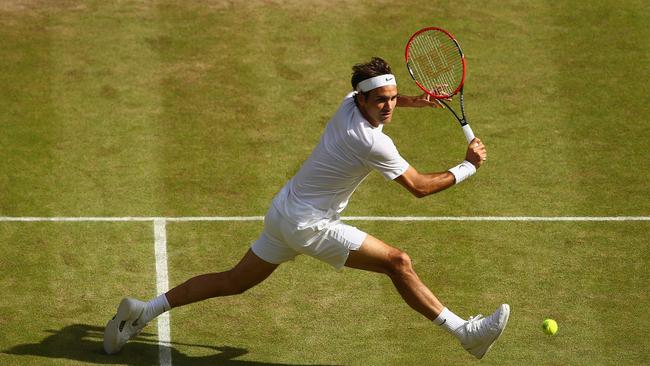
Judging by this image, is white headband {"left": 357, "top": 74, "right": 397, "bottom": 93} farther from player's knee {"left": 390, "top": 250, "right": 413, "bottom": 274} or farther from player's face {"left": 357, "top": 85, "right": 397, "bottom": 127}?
player's knee {"left": 390, "top": 250, "right": 413, "bottom": 274}

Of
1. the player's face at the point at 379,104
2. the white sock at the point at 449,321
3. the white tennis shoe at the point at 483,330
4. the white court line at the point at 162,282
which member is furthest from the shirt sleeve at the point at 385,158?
the white court line at the point at 162,282

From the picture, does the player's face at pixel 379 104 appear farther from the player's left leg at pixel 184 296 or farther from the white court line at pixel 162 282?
the white court line at pixel 162 282

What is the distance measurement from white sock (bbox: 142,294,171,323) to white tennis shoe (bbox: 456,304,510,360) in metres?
2.25

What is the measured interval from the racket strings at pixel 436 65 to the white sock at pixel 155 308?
9.16 ft

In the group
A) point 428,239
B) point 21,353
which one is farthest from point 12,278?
point 428,239

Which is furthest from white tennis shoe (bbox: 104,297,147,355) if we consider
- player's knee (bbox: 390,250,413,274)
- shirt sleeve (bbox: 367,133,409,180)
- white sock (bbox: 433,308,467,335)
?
white sock (bbox: 433,308,467,335)

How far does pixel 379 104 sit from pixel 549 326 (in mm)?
2328

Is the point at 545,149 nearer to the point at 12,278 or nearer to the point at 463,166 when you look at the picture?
the point at 463,166

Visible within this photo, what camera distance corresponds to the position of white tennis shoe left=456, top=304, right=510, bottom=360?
30.8 ft

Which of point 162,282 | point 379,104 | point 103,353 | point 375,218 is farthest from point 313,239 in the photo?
point 375,218

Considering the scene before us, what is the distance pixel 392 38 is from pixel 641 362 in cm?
629

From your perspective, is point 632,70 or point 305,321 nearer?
point 305,321

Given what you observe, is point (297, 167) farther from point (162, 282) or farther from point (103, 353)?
point (103, 353)

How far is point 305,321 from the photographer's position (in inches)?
407
